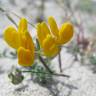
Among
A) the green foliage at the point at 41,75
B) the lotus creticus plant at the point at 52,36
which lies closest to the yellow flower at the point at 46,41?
the lotus creticus plant at the point at 52,36

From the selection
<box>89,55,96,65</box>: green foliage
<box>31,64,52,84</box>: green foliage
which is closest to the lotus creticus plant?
<box>31,64,52,84</box>: green foliage

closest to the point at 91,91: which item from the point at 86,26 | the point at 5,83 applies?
the point at 5,83

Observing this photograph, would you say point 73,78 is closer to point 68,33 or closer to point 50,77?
point 50,77

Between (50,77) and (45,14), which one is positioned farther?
(45,14)

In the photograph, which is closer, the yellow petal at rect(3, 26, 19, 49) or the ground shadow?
Answer: the yellow petal at rect(3, 26, 19, 49)

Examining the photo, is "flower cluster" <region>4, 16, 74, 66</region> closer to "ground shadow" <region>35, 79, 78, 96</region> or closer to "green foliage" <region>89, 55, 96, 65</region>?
"ground shadow" <region>35, 79, 78, 96</region>

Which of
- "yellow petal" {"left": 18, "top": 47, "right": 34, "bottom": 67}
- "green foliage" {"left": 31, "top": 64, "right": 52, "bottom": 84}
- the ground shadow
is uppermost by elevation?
"yellow petal" {"left": 18, "top": 47, "right": 34, "bottom": 67}
